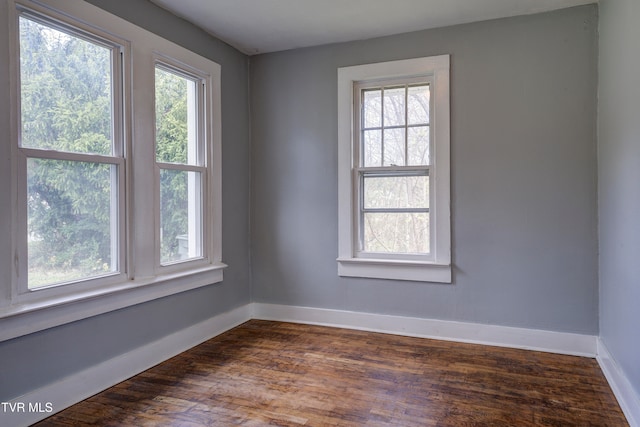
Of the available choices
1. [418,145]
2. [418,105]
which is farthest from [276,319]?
[418,105]

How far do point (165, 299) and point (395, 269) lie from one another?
189cm

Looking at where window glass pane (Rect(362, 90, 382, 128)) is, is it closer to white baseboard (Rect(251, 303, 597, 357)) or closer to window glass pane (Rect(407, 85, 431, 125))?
window glass pane (Rect(407, 85, 431, 125))

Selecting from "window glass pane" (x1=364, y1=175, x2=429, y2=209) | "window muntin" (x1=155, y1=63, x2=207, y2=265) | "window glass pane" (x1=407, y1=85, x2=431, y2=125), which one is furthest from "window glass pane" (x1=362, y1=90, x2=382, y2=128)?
"window muntin" (x1=155, y1=63, x2=207, y2=265)

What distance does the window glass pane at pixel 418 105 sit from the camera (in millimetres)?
3613

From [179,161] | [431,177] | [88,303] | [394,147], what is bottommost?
[88,303]

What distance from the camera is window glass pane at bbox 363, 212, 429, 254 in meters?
3.64

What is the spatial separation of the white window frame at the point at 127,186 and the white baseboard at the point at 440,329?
821 mm

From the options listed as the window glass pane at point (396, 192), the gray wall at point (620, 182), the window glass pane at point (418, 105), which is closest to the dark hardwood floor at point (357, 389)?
the gray wall at point (620, 182)

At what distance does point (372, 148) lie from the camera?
3.81 meters

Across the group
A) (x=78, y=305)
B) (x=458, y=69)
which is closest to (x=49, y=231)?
(x=78, y=305)

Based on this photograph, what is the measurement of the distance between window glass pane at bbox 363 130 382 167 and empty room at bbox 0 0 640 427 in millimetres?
20

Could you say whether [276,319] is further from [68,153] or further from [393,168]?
[68,153]

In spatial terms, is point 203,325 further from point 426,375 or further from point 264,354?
point 426,375

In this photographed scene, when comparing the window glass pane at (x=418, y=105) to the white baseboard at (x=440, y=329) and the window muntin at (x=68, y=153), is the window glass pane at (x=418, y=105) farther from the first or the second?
the window muntin at (x=68, y=153)
